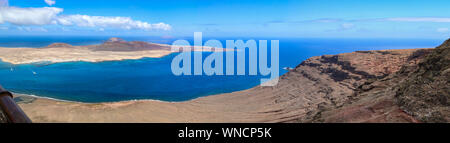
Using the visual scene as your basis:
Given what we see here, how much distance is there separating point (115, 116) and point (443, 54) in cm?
1892

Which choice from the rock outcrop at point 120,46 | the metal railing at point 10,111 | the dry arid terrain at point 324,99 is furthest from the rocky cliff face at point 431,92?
the rock outcrop at point 120,46

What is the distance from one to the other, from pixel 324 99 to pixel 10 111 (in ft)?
66.4

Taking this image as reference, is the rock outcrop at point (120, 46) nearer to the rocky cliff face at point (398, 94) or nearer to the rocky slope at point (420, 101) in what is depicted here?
the rocky cliff face at point (398, 94)

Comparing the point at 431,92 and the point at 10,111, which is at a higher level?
the point at 10,111

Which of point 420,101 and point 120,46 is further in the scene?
point 120,46

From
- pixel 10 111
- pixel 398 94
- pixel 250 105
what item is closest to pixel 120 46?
pixel 250 105

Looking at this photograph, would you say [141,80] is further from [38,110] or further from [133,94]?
[38,110]

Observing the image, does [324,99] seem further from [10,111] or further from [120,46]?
[120,46]

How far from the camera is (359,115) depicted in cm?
904

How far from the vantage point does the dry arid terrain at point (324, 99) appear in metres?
8.45

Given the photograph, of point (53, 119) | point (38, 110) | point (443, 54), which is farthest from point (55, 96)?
point (443, 54)

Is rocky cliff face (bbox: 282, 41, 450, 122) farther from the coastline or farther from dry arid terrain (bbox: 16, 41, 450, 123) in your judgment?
the coastline

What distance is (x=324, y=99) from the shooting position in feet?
63.3
